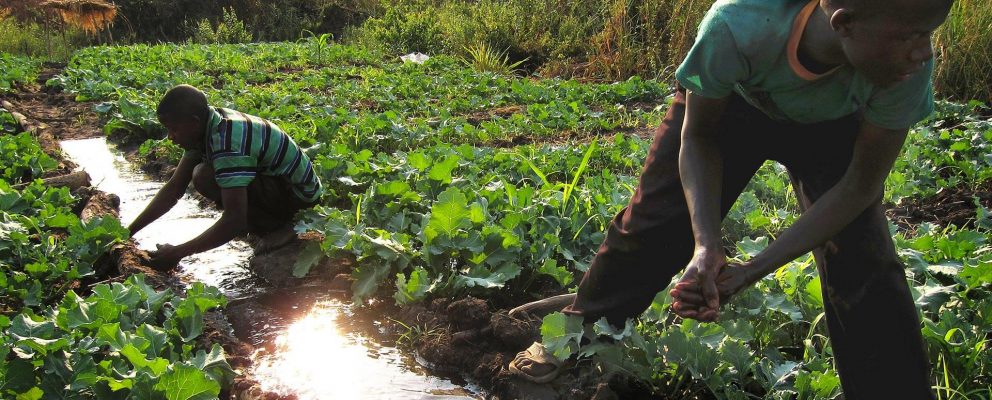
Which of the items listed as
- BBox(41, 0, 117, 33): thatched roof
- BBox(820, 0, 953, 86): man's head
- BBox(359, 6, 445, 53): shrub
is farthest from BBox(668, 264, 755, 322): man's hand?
BBox(41, 0, 117, 33): thatched roof

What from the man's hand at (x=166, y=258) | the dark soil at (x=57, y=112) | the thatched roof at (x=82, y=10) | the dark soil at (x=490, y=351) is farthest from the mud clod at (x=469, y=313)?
the thatched roof at (x=82, y=10)

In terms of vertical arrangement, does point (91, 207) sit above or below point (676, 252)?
below

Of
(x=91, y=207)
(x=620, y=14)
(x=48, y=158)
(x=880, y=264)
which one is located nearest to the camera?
(x=880, y=264)

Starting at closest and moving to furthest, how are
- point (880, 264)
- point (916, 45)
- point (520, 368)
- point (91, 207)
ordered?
point (916, 45) → point (880, 264) → point (520, 368) → point (91, 207)

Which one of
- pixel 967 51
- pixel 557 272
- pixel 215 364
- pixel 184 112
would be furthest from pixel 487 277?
pixel 967 51

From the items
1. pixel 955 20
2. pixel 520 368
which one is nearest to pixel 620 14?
pixel 955 20

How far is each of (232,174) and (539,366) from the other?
1765 mm

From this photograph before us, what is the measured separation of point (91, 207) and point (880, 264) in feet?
13.4

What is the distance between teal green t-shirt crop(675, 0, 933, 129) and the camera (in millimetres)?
1703

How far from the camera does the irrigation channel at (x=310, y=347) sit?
2820mm

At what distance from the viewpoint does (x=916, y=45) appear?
149 centimetres

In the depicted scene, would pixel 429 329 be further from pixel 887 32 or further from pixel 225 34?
pixel 225 34

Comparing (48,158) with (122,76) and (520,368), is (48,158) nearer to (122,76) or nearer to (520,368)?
(520,368)

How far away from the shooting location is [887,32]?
1.48 m
